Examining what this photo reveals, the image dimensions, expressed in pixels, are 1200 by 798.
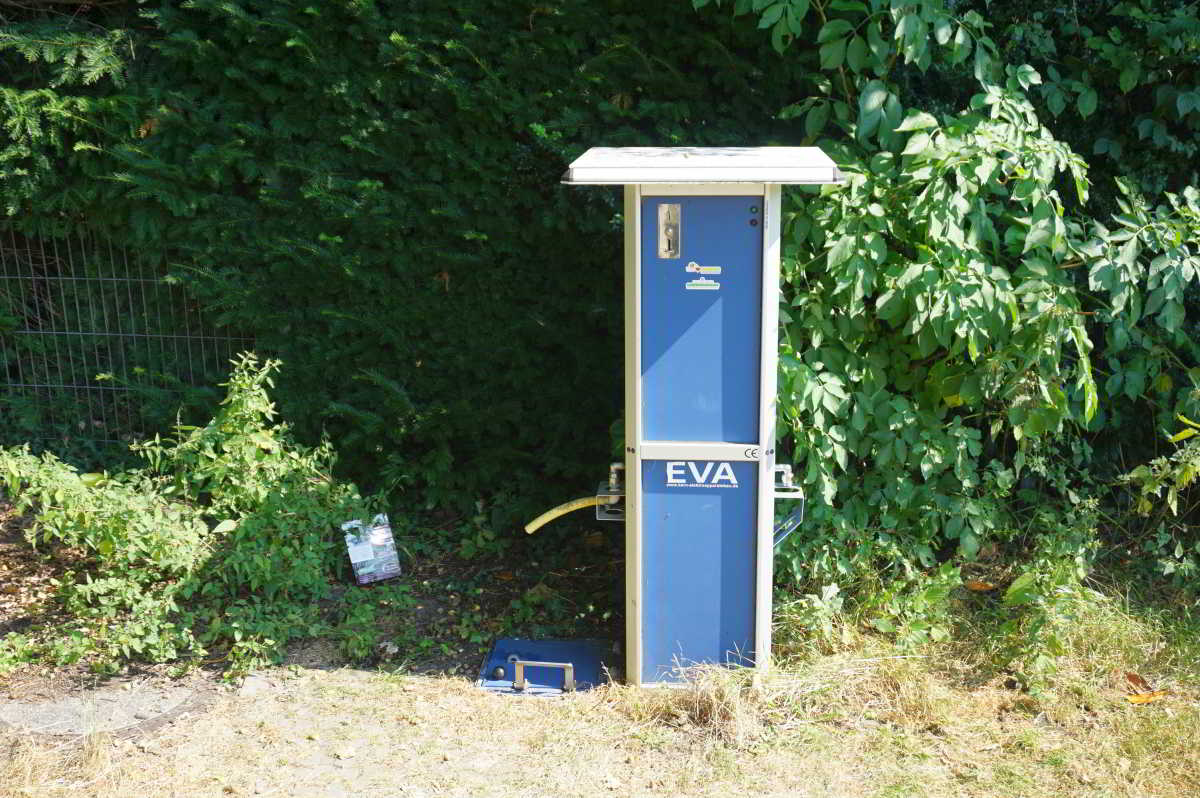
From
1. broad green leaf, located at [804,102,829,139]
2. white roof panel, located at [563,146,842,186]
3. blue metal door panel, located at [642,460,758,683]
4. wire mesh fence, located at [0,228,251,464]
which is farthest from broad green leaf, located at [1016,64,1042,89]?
wire mesh fence, located at [0,228,251,464]

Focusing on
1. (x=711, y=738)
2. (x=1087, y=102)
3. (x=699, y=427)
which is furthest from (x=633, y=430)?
(x=1087, y=102)

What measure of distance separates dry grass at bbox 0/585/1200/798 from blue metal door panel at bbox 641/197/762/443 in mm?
997

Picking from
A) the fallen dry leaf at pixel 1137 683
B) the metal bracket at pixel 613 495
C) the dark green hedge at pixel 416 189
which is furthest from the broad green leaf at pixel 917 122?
the fallen dry leaf at pixel 1137 683

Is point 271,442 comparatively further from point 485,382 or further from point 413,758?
point 413,758

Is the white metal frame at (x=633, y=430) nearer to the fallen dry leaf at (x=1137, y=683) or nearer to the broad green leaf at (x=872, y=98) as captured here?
the broad green leaf at (x=872, y=98)

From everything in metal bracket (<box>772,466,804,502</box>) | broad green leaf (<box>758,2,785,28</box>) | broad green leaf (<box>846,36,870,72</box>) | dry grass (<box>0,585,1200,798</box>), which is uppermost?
broad green leaf (<box>758,2,785,28</box>)

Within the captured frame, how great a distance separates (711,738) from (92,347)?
4.14m

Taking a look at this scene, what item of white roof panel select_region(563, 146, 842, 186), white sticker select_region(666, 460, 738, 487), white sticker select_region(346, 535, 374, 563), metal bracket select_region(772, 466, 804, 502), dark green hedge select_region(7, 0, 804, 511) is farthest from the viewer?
white sticker select_region(346, 535, 374, 563)

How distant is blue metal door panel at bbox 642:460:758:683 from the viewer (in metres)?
3.98

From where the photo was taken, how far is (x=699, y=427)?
3.94m

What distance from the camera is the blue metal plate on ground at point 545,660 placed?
4.26m

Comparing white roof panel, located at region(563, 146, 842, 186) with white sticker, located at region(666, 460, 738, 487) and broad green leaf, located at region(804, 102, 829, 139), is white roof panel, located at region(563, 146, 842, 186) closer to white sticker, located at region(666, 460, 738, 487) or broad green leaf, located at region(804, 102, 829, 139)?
broad green leaf, located at region(804, 102, 829, 139)

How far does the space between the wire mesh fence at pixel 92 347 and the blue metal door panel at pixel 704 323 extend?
2.77 m

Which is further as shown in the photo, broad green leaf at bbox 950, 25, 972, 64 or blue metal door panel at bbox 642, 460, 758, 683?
broad green leaf at bbox 950, 25, 972, 64
